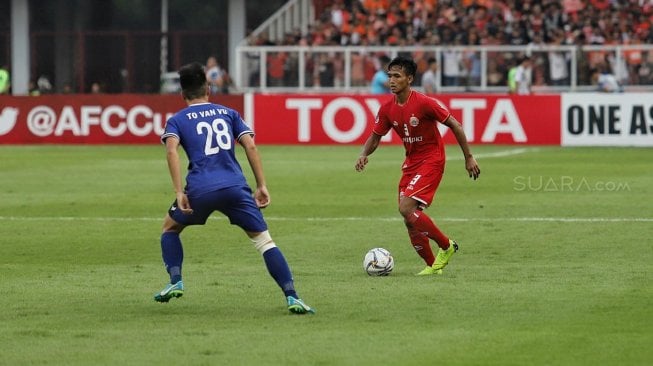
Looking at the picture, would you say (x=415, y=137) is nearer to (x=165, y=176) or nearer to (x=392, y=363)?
(x=392, y=363)

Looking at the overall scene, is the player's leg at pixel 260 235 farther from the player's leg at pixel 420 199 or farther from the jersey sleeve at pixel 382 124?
the jersey sleeve at pixel 382 124

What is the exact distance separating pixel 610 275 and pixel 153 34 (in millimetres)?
37807

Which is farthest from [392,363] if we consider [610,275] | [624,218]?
[624,218]

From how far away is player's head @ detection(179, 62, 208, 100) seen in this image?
31.9 feet

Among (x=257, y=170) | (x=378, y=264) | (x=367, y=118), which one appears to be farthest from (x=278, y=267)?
(x=367, y=118)

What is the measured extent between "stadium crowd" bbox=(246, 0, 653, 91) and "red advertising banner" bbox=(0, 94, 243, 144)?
16.2 ft

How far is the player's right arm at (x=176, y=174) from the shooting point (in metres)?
9.55

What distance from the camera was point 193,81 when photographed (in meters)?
9.76

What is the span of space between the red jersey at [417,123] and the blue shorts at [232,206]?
9.44 feet

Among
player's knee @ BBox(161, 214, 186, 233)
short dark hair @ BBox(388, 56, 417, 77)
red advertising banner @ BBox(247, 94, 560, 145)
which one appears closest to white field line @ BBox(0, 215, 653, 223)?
short dark hair @ BBox(388, 56, 417, 77)

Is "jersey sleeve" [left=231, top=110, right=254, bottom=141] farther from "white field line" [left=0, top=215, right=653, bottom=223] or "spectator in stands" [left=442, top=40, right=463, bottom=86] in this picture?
"spectator in stands" [left=442, top=40, right=463, bottom=86]

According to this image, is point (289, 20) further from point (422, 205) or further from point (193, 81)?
point (193, 81)

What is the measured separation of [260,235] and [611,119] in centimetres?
2348

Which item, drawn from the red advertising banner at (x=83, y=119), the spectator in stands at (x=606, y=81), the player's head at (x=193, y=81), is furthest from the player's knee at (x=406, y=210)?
the spectator in stands at (x=606, y=81)
